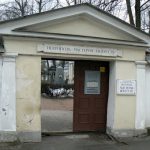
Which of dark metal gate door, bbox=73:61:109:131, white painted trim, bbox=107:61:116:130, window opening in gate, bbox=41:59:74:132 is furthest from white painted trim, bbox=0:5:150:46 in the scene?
window opening in gate, bbox=41:59:74:132

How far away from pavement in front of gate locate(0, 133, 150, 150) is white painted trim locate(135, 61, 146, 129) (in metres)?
0.53

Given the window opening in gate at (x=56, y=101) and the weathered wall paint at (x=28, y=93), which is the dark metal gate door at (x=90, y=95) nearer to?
the window opening in gate at (x=56, y=101)

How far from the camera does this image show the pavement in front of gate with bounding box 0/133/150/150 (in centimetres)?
1027

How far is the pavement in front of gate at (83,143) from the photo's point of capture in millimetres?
10273

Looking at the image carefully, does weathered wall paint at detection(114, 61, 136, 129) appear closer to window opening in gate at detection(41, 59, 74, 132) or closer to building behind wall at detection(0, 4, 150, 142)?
building behind wall at detection(0, 4, 150, 142)

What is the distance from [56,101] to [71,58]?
1637cm

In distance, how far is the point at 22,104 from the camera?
34.7ft

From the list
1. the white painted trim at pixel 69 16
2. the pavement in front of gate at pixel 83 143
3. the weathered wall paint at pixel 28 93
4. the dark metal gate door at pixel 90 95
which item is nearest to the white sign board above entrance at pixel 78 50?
the weathered wall paint at pixel 28 93

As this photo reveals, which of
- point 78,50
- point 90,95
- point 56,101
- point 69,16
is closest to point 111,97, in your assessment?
point 90,95

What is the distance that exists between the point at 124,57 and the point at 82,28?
174 cm

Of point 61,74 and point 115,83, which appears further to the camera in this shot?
point 61,74

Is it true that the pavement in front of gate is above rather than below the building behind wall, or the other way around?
below

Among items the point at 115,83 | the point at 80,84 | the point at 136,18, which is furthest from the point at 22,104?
the point at 136,18

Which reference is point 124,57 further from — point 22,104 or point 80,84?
point 22,104
